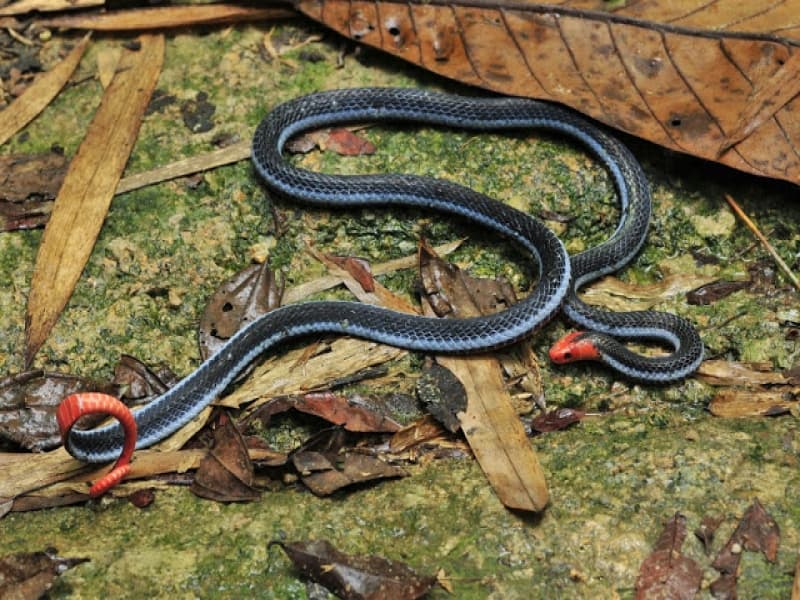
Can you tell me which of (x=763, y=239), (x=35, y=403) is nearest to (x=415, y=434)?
(x=35, y=403)

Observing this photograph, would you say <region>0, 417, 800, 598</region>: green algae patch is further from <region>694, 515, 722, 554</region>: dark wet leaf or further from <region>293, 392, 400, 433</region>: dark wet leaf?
<region>293, 392, 400, 433</region>: dark wet leaf

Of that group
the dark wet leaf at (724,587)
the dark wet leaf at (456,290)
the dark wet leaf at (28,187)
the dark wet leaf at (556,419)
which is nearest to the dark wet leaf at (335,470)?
the dark wet leaf at (556,419)

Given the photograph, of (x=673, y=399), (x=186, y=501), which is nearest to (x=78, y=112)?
(x=186, y=501)

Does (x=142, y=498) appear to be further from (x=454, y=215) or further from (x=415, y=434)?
(x=454, y=215)

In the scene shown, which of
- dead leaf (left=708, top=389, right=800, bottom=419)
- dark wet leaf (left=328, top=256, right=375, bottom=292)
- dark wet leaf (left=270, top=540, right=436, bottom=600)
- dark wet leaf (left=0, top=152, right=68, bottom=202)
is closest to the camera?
dark wet leaf (left=270, top=540, right=436, bottom=600)

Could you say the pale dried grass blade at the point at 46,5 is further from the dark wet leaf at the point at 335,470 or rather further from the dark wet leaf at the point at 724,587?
the dark wet leaf at the point at 724,587

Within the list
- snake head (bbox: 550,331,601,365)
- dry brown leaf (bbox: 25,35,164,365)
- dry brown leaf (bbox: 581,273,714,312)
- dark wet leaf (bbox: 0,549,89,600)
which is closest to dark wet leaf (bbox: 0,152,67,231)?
dry brown leaf (bbox: 25,35,164,365)
